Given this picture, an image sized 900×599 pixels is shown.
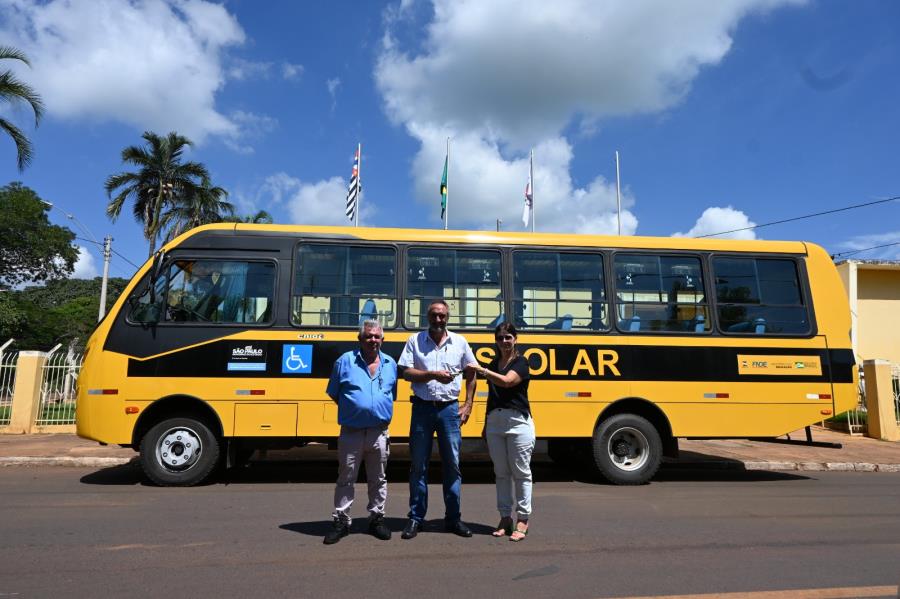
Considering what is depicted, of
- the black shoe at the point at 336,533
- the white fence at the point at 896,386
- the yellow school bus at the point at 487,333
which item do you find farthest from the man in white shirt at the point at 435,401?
the white fence at the point at 896,386

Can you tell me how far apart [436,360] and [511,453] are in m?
0.97

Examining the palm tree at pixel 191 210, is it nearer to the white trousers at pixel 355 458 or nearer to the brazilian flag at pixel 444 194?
the brazilian flag at pixel 444 194

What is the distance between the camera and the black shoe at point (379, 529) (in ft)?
15.6

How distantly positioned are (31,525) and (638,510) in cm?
584

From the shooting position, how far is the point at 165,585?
3789 millimetres

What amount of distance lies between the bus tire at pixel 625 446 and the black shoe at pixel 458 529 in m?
3.02

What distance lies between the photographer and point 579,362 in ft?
24.3

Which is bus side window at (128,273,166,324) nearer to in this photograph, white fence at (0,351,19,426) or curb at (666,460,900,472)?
white fence at (0,351,19,426)

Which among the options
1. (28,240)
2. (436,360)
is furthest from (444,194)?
(28,240)

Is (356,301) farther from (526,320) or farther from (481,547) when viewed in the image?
(481,547)

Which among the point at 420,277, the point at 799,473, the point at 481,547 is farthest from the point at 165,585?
the point at 799,473

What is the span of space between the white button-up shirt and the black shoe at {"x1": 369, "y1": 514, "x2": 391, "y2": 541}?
110cm

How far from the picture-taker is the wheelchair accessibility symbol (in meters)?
7.08

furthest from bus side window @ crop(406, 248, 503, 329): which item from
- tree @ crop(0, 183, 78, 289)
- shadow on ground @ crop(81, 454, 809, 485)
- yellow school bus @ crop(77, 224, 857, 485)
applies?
tree @ crop(0, 183, 78, 289)
